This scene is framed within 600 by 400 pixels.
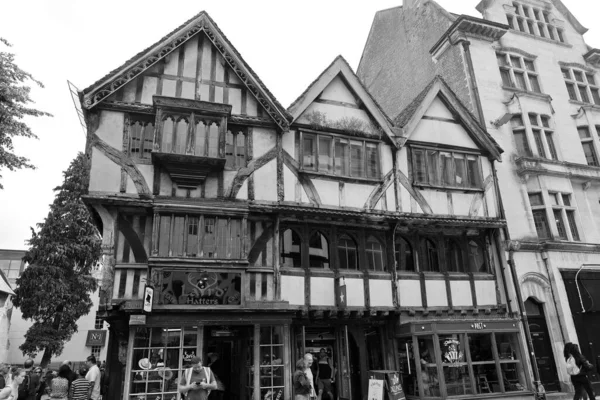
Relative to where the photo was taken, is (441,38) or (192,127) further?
(441,38)

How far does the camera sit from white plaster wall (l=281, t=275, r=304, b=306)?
39.4ft

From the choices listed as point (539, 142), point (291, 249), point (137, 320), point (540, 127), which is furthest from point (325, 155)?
point (540, 127)

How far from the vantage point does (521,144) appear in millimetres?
17234

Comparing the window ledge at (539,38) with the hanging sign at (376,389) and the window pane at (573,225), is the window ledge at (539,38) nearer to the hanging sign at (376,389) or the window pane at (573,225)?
the window pane at (573,225)

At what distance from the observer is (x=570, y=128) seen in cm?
1819

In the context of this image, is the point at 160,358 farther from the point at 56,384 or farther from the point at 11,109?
the point at 11,109

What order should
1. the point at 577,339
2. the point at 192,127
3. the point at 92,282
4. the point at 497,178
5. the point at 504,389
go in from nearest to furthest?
the point at 192,127
the point at 504,389
the point at 577,339
the point at 497,178
the point at 92,282

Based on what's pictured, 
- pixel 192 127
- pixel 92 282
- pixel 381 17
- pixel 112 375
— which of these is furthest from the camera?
Answer: pixel 381 17

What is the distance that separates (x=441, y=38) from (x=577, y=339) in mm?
13078

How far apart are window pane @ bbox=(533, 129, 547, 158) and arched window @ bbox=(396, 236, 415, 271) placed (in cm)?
767

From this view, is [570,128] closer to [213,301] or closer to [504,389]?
[504,389]

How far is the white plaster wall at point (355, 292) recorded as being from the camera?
41.6ft

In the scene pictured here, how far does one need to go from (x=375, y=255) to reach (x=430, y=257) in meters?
2.09

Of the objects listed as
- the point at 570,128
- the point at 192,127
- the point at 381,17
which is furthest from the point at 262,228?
the point at 381,17
